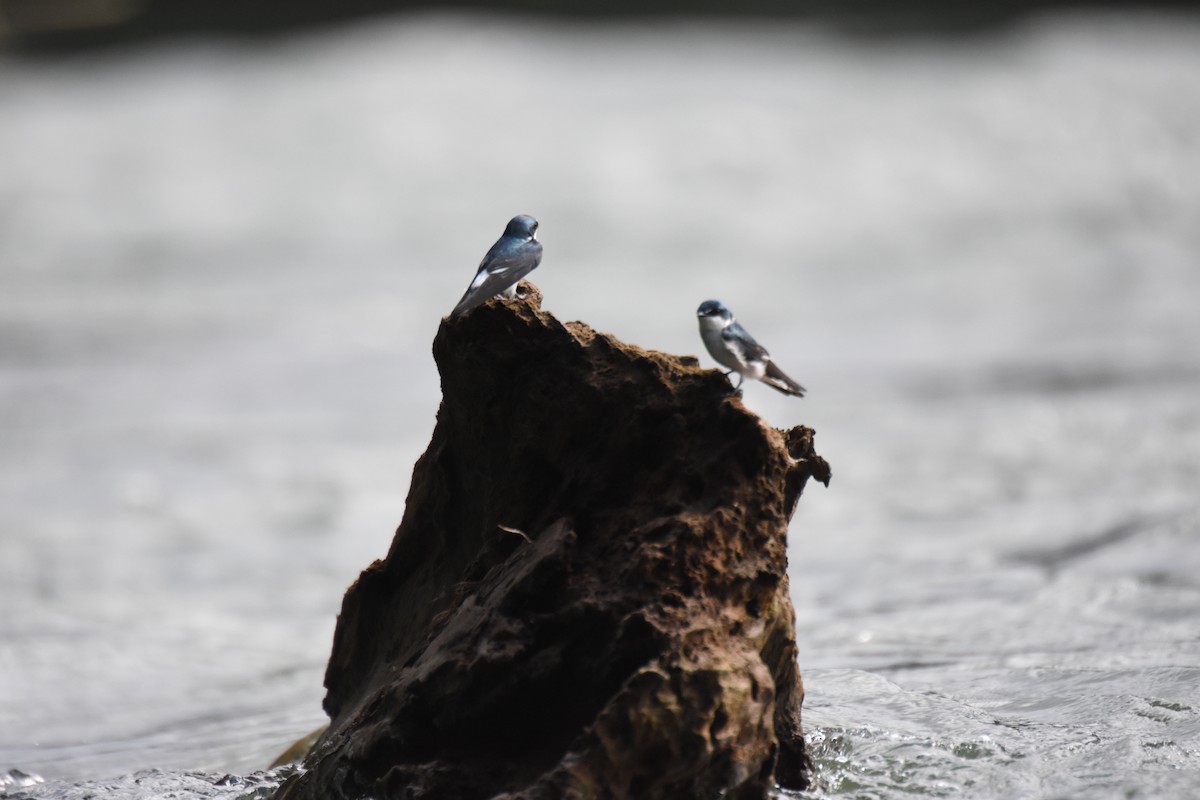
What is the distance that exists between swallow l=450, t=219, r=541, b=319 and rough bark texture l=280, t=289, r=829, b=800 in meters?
0.06

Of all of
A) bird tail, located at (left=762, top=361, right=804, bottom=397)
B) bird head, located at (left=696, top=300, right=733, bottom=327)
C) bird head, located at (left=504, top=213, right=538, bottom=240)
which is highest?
bird head, located at (left=504, top=213, right=538, bottom=240)

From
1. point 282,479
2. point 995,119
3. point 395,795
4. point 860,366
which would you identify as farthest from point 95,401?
point 995,119

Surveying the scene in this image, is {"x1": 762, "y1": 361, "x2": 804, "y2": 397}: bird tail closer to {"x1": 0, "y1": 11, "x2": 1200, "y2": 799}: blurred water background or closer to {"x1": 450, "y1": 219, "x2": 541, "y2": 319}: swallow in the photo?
{"x1": 450, "y1": 219, "x2": 541, "y2": 319}: swallow

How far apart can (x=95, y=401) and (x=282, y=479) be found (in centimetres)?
407

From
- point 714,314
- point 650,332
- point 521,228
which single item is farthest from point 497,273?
point 650,332

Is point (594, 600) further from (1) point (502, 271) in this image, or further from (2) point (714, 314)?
(1) point (502, 271)

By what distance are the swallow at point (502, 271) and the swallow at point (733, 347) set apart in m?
0.65

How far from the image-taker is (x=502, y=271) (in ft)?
16.3

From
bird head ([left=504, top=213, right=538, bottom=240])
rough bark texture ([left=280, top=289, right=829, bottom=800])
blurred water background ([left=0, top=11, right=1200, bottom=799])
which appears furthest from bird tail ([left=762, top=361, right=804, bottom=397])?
blurred water background ([left=0, top=11, right=1200, bottom=799])

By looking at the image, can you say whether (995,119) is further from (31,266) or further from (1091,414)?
(31,266)

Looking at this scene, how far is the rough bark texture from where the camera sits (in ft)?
14.2

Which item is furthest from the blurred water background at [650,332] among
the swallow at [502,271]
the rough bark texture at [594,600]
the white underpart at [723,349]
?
the swallow at [502,271]

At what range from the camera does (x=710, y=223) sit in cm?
2662

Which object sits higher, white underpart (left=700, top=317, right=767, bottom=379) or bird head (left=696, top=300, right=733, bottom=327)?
bird head (left=696, top=300, right=733, bottom=327)
